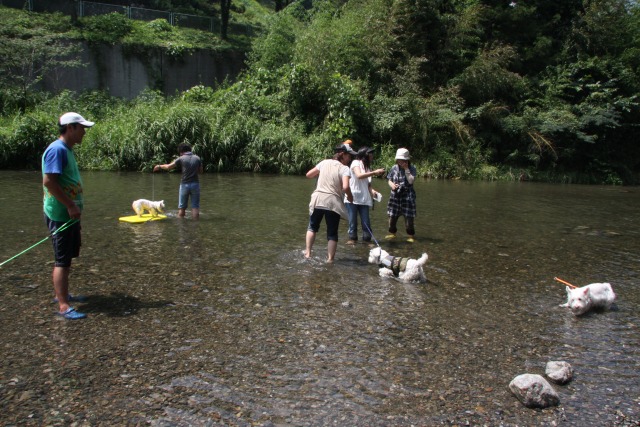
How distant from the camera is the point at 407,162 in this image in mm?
8602

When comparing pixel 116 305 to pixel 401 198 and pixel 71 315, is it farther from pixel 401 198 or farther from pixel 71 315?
pixel 401 198

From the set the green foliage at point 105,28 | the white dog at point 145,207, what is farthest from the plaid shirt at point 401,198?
the green foliage at point 105,28

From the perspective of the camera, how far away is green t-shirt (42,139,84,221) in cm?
465

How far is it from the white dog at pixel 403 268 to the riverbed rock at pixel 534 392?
9.09 ft

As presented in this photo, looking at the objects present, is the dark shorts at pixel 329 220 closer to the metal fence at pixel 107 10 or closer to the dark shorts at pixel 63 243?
the dark shorts at pixel 63 243

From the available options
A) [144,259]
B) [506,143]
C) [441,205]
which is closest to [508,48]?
[506,143]

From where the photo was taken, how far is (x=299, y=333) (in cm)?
477

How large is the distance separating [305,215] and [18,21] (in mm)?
25431

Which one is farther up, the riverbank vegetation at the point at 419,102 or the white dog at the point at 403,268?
the riverbank vegetation at the point at 419,102

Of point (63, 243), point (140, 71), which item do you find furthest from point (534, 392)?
point (140, 71)

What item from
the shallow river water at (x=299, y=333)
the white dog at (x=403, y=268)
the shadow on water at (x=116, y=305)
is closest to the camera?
the shallow river water at (x=299, y=333)

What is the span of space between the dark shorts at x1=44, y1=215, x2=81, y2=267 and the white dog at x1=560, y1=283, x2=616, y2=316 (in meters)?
5.25

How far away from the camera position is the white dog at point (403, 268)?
6508 millimetres

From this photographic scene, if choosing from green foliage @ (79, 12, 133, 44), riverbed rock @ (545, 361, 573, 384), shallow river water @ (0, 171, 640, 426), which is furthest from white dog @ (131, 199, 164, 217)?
green foliage @ (79, 12, 133, 44)
